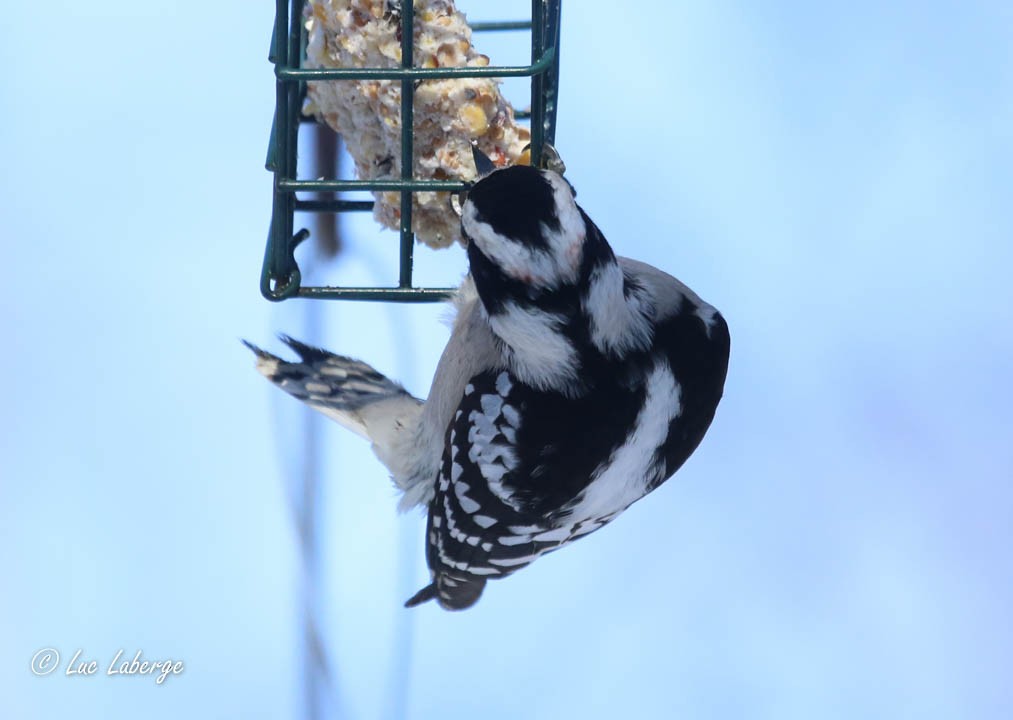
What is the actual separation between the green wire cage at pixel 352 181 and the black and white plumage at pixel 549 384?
16 centimetres

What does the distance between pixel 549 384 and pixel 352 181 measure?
1.55 feet

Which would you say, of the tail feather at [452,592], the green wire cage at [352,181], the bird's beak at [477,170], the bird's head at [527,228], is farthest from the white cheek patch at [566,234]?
the tail feather at [452,592]

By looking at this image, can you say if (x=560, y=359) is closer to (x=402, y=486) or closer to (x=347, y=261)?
(x=347, y=261)

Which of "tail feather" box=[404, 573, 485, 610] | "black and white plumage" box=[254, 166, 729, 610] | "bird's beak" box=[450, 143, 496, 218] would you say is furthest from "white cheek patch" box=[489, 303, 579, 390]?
"tail feather" box=[404, 573, 485, 610]

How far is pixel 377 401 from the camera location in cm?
229

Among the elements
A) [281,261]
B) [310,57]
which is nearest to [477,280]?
[281,261]

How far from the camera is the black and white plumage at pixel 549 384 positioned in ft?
5.27

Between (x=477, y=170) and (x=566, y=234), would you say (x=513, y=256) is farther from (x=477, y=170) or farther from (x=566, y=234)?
(x=477, y=170)

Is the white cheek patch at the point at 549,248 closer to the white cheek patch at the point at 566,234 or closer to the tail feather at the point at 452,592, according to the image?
the white cheek patch at the point at 566,234

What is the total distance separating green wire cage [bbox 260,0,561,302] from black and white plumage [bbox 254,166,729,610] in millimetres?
165

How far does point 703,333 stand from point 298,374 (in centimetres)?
78

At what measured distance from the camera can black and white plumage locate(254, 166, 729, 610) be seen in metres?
1.61

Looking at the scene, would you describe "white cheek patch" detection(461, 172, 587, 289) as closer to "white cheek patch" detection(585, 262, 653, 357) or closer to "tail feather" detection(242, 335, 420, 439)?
"white cheek patch" detection(585, 262, 653, 357)

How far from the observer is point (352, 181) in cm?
196
